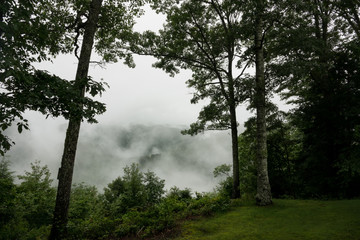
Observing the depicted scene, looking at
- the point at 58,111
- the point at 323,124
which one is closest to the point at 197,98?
the point at 323,124

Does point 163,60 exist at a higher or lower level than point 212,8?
lower

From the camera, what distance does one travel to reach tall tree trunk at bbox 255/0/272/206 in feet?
26.3

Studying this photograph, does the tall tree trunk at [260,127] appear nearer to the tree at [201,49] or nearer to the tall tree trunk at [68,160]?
the tree at [201,49]

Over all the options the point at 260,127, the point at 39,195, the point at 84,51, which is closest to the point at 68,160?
the point at 84,51

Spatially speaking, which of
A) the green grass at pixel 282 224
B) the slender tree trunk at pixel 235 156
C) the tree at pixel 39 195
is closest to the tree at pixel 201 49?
the slender tree trunk at pixel 235 156

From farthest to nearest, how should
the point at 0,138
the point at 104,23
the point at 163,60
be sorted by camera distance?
the point at 163,60
the point at 104,23
the point at 0,138

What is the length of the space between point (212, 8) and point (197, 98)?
5687 mm

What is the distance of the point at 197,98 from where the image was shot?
1220 centimetres

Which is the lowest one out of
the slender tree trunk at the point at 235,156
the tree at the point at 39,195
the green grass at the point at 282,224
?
the tree at the point at 39,195

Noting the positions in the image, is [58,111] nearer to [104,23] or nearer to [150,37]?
[104,23]

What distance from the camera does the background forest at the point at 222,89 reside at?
5.88 m

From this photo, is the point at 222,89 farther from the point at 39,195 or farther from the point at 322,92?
the point at 39,195

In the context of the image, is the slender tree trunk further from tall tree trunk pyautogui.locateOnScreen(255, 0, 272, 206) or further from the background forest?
tall tree trunk pyautogui.locateOnScreen(255, 0, 272, 206)

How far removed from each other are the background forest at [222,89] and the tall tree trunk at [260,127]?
0.04 meters
